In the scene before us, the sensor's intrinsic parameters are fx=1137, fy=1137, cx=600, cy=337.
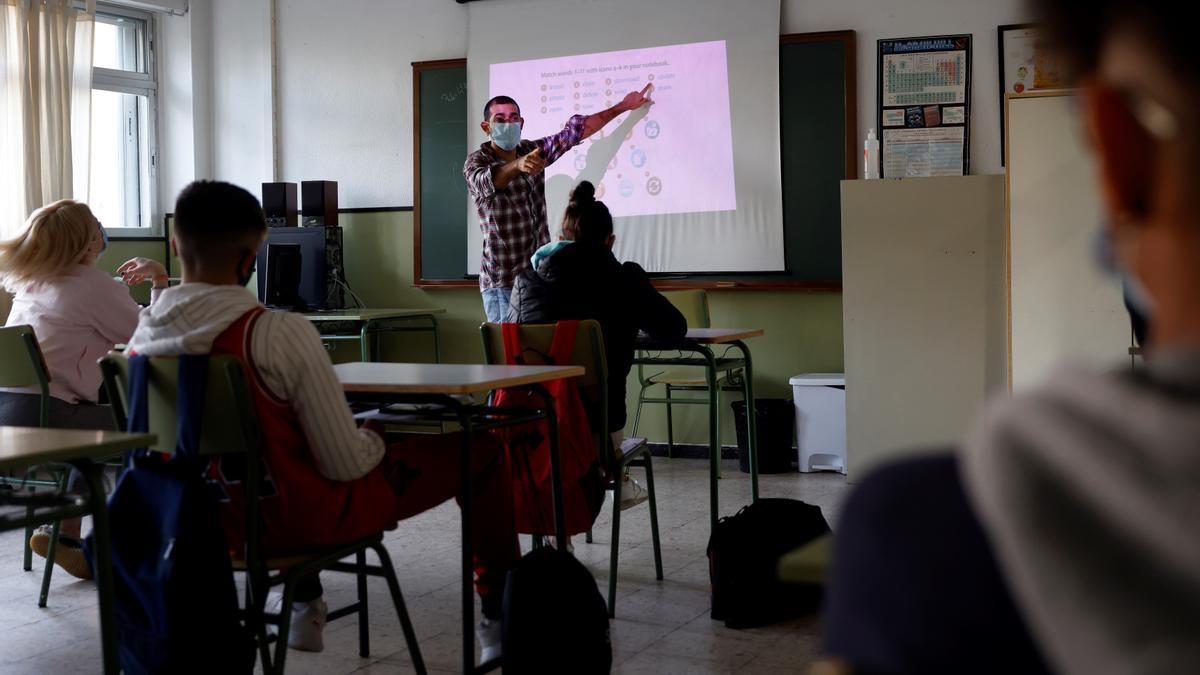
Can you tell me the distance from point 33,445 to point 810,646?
1.90m

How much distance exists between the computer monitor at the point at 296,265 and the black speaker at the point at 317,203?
13cm

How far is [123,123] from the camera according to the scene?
709 cm

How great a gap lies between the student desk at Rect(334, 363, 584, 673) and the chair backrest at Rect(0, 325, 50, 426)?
98cm

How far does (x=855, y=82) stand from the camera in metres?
5.56

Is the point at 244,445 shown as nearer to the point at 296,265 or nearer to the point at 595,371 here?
the point at 595,371

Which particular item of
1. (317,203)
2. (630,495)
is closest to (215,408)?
(630,495)

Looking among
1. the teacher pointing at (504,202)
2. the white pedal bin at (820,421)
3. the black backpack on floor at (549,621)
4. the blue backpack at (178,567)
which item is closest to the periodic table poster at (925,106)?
the white pedal bin at (820,421)

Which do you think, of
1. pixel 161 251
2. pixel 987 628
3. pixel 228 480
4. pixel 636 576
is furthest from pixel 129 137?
pixel 987 628

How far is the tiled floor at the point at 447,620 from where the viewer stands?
2.81 metres

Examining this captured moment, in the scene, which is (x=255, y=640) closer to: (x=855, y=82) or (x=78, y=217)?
(x=78, y=217)

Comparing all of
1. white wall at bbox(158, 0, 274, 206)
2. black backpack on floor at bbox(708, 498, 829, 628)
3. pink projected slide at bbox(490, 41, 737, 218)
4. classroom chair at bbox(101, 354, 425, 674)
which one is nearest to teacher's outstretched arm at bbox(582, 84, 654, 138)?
pink projected slide at bbox(490, 41, 737, 218)

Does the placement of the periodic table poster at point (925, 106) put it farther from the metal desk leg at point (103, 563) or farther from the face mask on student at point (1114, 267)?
the face mask on student at point (1114, 267)

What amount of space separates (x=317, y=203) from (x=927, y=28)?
11.2 feet

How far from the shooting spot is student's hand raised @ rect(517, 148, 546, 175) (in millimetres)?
4941
